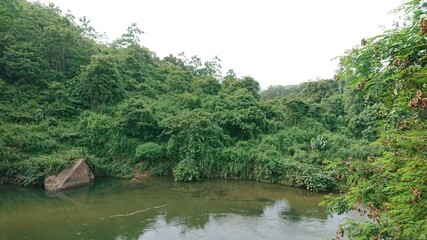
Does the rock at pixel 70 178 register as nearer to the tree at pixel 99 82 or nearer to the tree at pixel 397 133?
the tree at pixel 99 82

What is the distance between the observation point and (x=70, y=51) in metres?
23.0

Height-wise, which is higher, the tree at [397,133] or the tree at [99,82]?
the tree at [99,82]

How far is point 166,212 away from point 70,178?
19.1 ft

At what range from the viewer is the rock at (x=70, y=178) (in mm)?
14752

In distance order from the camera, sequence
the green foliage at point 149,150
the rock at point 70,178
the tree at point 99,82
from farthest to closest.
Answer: the tree at point 99,82 < the green foliage at point 149,150 < the rock at point 70,178

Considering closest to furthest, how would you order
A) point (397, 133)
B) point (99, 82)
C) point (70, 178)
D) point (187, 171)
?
point (397, 133), point (70, 178), point (187, 171), point (99, 82)

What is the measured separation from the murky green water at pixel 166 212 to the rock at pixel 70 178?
0.48m

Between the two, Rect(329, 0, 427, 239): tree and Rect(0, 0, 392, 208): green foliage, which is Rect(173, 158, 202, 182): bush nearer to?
Rect(0, 0, 392, 208): green foliage

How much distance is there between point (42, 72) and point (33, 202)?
1059 cm

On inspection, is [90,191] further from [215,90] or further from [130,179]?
[215,90]

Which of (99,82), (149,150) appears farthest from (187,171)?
(99,82)

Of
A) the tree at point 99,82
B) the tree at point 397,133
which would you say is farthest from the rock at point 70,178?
the tree at point 397,133

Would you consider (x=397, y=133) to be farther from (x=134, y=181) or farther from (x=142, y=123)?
(x=142, y=123)

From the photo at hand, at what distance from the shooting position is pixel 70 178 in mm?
15016
